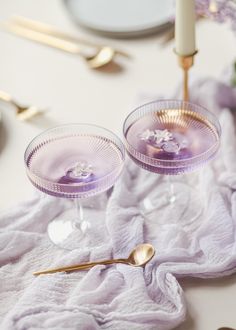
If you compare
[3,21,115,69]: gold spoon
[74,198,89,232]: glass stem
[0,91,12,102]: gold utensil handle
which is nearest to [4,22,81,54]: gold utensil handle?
[3,21,115,69]: gold spoon

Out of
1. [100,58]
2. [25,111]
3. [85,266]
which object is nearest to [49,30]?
[100,58]

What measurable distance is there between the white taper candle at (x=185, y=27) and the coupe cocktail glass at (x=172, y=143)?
9 cm

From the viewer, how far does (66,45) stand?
53.1 inches

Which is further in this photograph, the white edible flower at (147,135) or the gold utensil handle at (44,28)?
the gold utensil handle at (44,28)

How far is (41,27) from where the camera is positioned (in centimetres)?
140

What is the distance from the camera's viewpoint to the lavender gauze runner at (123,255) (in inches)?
33.3

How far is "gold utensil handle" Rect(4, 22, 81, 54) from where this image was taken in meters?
1.34

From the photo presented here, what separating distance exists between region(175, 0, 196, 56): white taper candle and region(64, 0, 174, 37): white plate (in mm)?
258

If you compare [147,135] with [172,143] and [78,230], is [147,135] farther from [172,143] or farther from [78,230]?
[78,230]

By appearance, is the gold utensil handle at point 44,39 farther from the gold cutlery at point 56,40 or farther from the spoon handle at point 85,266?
the spoon handle at point 85,266

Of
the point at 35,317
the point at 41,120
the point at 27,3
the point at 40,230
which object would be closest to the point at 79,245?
the point at 40,230

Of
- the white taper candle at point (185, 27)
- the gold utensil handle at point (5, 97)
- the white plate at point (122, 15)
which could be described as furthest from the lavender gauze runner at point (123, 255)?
the white plate at point (122, 15)

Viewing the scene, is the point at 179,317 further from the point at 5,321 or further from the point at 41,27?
the point at 41,27

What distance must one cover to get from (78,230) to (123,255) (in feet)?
0.31
